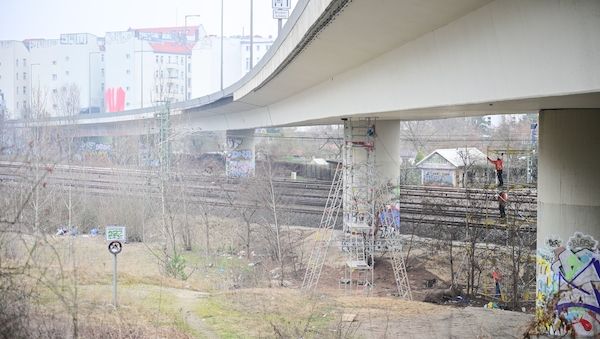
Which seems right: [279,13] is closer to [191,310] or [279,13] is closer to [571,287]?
[191,310]

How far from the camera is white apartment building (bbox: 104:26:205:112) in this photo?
88.5 meters

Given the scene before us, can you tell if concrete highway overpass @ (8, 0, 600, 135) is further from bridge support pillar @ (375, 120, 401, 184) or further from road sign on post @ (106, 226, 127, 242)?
road sign on post @ (106, 226, 127, 242)

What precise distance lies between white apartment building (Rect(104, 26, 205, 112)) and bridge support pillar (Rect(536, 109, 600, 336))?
2810 inches

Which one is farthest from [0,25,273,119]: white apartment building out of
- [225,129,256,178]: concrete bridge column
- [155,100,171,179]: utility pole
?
[155,100,171,179]: utility pole

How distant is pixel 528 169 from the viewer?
33.5 metres

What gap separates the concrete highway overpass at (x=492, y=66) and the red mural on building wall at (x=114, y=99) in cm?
7198

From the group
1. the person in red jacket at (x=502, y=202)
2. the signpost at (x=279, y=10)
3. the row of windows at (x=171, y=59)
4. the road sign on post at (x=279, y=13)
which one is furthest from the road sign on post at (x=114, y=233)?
the row of windows at (x=171, y=59)

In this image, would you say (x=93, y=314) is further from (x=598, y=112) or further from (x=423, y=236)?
(x=423, y=236)

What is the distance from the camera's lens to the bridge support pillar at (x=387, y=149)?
25109 mm

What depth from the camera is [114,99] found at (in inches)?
3467

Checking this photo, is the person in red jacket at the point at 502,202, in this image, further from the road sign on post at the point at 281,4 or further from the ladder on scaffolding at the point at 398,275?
the road sign on post at the point at 281,4

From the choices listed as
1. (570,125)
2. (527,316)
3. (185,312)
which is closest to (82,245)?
(185,312)

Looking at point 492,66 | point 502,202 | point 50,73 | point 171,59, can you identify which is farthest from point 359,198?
point 171,59

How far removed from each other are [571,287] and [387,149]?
45.7ft
